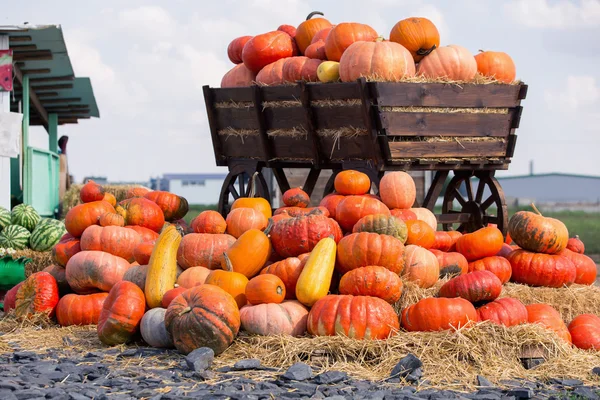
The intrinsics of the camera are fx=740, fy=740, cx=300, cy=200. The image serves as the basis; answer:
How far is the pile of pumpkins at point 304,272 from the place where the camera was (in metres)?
5.01

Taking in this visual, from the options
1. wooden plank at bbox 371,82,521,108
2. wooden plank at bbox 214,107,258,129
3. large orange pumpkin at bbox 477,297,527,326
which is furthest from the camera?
wooden plank at bbox 214,107,258,129

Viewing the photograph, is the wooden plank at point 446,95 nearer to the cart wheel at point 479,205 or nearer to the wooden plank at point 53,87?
the cart wheel at point 479,205

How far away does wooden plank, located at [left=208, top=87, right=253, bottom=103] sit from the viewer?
30.0 feet

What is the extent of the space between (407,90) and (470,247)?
6.10ft

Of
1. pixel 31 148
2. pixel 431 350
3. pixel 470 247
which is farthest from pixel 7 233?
pixel 431 350

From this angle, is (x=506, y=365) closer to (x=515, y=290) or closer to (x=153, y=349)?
(x=515, y=290)

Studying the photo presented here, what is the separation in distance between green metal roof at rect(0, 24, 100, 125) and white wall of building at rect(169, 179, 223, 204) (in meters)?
27.0

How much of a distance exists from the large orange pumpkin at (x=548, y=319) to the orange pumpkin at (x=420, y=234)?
1.06 metres

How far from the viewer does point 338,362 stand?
15.1 ft

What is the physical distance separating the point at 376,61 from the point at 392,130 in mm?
712

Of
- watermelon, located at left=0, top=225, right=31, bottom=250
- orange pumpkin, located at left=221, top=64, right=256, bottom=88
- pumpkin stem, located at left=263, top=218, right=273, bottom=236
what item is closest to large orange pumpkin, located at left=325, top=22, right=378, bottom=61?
orange pumpkin, located at left=221, top=64, right=256, bottom=88

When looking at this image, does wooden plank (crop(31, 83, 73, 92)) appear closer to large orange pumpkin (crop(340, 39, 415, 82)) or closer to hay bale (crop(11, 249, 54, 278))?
hay bale (crop(11, 249, 54, 278))

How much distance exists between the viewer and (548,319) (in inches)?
211

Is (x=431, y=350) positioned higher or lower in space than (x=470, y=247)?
lower
